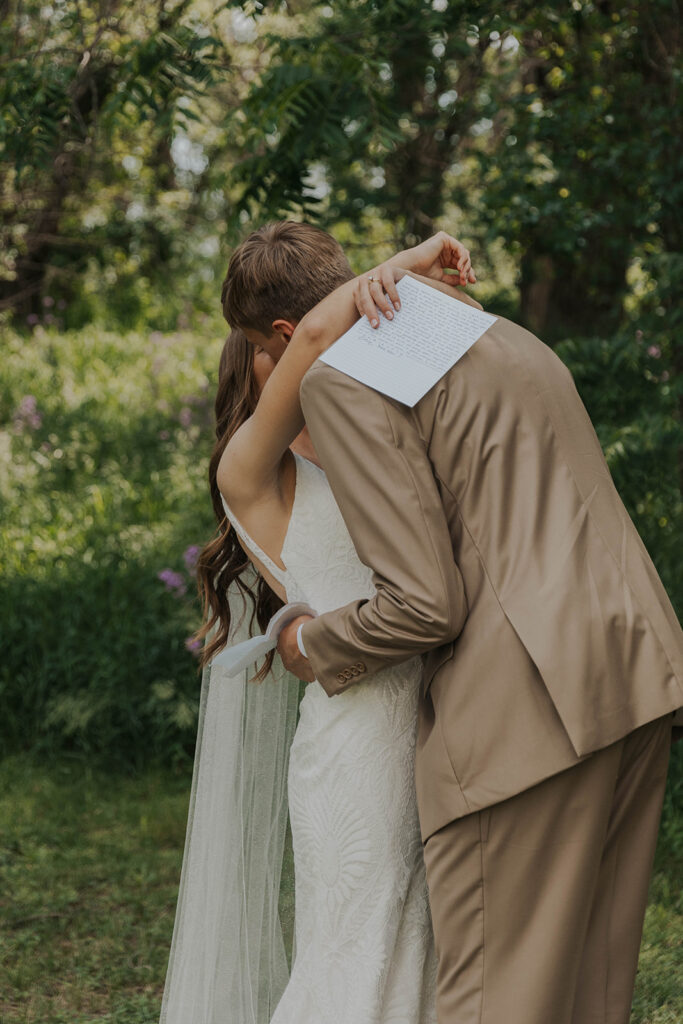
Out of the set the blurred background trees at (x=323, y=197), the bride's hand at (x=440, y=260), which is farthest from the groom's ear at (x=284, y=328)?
the blurred background trees at (x=323, y=197)

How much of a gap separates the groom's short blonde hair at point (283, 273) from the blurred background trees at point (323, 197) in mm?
2059

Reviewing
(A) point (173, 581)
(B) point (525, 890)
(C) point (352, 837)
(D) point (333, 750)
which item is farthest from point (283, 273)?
(A) point (173, 581)

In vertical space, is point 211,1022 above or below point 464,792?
below

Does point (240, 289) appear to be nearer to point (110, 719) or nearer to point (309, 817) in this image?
point (309, 817)

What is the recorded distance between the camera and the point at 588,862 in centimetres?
199

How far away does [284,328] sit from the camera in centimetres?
227

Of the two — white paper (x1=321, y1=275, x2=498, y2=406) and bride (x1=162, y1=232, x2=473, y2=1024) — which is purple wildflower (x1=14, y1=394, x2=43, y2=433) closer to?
bride (x1=162, y1=232, x2=473, y2=1024)

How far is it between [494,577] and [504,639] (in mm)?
103

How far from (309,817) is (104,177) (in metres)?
10.6

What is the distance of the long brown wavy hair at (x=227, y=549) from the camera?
2561mm

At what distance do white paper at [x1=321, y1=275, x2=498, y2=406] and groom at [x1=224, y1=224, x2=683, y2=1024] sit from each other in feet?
0.09

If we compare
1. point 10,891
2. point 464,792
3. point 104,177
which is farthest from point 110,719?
point 104,177

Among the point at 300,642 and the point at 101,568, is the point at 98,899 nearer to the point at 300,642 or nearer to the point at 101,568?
the point at 101,568

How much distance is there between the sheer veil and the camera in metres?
2.76
